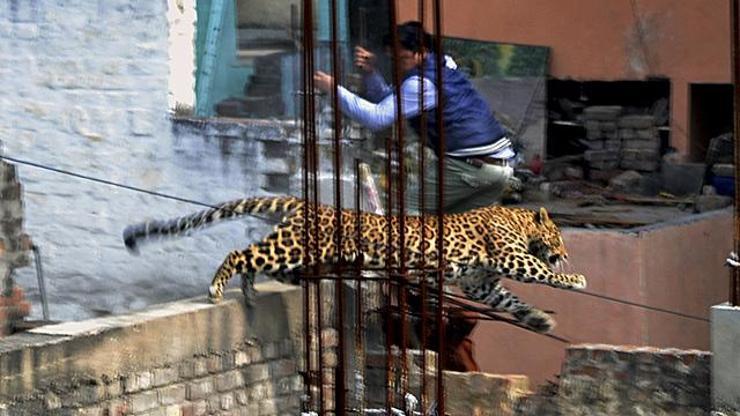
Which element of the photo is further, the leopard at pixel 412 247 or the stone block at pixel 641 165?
the stone block at pixel 641 165

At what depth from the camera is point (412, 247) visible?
8.79m

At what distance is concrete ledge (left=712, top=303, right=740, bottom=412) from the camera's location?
7.88 metres

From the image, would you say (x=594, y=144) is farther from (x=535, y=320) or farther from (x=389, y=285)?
(x=389, y=285)

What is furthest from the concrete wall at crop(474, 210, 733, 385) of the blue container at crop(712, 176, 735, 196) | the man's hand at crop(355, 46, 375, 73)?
the man's hand at crop(355, 46, 375, 73)

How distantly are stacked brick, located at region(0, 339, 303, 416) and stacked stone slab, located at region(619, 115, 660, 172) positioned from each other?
20.2 feet

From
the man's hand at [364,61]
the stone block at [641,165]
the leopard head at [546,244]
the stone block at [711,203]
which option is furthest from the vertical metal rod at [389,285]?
the stone block at [641,165]

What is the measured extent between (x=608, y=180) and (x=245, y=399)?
21.0ft

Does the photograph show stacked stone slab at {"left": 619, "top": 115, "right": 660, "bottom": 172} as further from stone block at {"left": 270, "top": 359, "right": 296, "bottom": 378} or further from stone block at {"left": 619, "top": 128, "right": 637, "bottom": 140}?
stone block at {"left": 270, "top": 359, "right": 296, "bottom": 378}

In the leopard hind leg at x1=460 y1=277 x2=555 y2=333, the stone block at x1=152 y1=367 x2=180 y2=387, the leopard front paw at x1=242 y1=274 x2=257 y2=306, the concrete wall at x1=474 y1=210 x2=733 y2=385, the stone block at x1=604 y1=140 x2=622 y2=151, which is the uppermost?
the stone block at x1=604 y1=140 x2=622 y2=151

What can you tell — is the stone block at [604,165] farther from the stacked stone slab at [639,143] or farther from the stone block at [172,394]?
the stone block at [172,394]

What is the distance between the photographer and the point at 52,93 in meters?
10.7

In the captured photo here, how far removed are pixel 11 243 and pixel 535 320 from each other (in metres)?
2.81

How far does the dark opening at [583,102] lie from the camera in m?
14.4

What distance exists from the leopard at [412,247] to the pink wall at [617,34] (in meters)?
5.10
